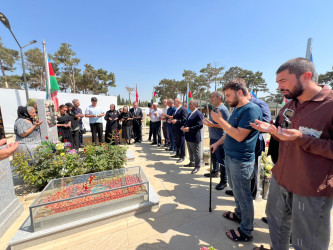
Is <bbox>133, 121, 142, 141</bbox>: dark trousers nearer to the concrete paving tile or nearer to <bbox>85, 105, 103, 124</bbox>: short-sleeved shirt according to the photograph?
<bbox>85, 105, 103, 124</bbox>: short-sleeved shirt

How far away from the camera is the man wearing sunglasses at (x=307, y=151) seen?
109 cm

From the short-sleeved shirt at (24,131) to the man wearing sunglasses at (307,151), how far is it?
4.23 m

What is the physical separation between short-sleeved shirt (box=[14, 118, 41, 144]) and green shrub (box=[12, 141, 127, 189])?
231 mm

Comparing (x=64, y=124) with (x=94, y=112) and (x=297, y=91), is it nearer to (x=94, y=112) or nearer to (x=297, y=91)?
(x=94, y=112)

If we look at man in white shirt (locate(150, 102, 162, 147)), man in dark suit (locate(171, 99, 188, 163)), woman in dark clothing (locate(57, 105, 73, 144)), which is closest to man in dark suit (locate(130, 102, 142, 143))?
man in white shirt (locate(150, 102, 162, 147))

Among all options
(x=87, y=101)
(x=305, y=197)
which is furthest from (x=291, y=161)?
(x=87, y=101)

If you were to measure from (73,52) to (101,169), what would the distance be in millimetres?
32627

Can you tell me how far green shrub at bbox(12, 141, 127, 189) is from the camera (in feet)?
9.53

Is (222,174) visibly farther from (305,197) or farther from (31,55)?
(31,55)

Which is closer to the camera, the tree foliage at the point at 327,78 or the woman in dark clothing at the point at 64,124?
the woman in dark clothing at the point at 64,124

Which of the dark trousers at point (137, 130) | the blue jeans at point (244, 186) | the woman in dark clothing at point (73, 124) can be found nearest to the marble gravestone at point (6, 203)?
the woman in dark clothing at point (73, 124)

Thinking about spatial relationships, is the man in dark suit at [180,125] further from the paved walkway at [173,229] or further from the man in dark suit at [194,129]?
the paved walkway at [173,229]

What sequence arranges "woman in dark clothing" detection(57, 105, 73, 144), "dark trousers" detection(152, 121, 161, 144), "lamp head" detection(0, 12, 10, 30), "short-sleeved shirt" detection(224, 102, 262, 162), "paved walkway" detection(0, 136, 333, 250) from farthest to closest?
"dark trousers" detection(152, 121, 161, 144) < "lamp head" detection(0, 12, 10, 30) < "woman in dark clothing" detection(57, 105, 73, 144) < "paved walkway" detection(0, 136, 333, 250) < "short-sleeved shirt" detection(224, 102, 262, 162)

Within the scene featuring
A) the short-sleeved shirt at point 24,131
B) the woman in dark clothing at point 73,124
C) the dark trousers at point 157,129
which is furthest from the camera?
Result: the dark trousers at point 157,129
